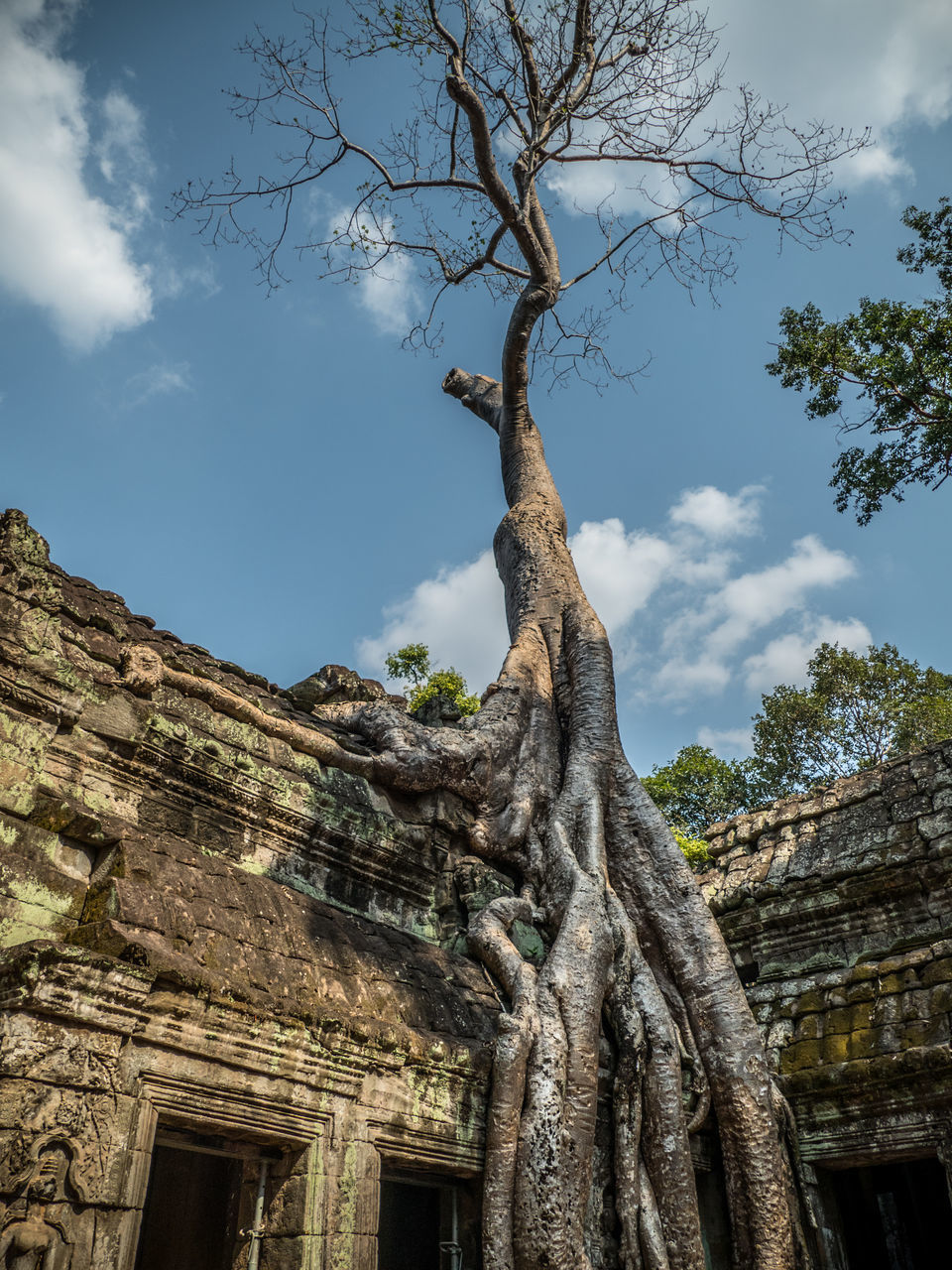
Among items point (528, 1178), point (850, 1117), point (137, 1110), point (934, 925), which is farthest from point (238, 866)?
point (934, 925)

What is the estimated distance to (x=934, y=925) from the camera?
6.07 m

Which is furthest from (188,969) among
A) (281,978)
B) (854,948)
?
(854,948)

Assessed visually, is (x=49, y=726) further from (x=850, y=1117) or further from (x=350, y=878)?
(x=850, y=1117)

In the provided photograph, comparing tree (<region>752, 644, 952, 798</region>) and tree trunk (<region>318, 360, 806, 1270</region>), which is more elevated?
tree (<region>752, 644, 952, 798</region>)

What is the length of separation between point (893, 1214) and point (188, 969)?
19.2 feet

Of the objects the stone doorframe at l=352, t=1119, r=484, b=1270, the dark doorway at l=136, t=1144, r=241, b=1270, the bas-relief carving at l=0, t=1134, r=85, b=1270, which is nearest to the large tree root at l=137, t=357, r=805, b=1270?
the stone doorframe at l=352, t=1119, r=484, b=1270

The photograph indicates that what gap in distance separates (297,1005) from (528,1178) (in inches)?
52.4

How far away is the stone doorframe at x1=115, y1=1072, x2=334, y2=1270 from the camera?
2920mm

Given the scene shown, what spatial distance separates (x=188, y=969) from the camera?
3.26 meters

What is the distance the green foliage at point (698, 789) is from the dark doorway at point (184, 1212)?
42.8 ft

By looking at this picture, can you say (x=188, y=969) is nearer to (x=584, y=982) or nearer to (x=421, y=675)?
(x=584, y=982)

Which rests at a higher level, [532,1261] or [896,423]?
[896,423]

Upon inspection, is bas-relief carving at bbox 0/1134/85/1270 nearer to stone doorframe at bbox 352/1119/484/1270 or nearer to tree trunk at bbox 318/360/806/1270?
stone doorframe at bbox 352/1119/484/1270

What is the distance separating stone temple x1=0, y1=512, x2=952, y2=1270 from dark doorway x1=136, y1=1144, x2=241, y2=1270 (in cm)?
2
